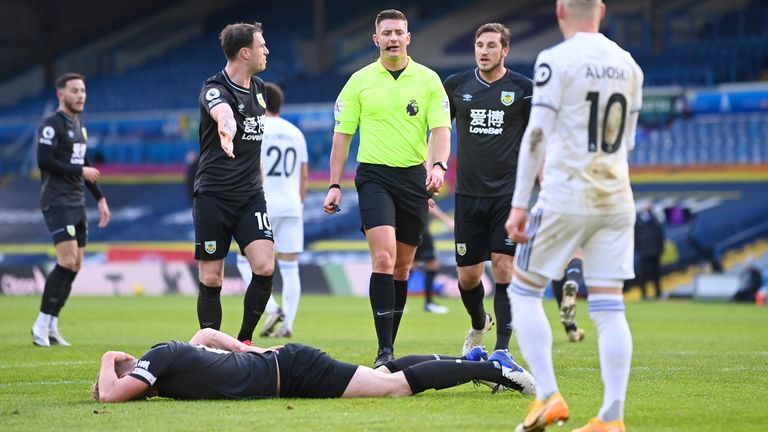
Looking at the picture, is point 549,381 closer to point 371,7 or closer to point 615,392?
point 615,392


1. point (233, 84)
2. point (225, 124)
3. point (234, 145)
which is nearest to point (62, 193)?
point (234, 145)

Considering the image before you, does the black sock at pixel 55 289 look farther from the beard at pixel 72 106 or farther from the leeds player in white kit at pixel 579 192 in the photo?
the leeds player in white kit at pixel 579 192

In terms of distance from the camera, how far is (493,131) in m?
9.22

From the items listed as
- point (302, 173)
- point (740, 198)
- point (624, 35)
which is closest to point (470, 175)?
point (302, 173)

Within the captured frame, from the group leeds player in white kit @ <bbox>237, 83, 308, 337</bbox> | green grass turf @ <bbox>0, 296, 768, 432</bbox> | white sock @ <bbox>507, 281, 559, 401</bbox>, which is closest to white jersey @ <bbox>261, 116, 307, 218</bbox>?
leeds player in white kit @ <bbox>237, 83, 308, 337</bbox>

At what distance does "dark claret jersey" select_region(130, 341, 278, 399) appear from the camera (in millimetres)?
7059

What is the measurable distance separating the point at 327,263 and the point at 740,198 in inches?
352

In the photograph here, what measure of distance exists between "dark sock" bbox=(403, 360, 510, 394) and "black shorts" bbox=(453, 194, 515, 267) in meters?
1.97

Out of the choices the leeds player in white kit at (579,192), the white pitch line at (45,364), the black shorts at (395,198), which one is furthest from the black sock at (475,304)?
the leeds player in white kit at (579,192)

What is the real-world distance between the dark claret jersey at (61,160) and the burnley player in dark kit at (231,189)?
11.0 feet

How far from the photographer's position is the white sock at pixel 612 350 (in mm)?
5934

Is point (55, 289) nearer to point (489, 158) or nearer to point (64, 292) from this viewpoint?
point (64, 292)

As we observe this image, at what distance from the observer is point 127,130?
35812mm

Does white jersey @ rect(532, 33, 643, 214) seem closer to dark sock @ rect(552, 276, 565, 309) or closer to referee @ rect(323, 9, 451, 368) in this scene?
referee @ rect(323, 9, 451, 368)
